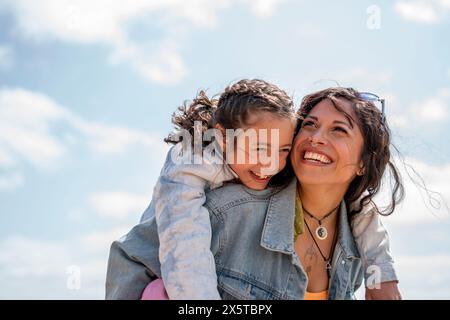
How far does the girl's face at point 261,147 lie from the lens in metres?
4.50

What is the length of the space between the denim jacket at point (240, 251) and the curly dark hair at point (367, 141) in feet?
2.28

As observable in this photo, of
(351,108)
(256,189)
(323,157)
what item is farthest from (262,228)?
(351,108)

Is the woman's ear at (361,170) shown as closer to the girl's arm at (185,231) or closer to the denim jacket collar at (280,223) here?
the denim jacket collar at (280,223)

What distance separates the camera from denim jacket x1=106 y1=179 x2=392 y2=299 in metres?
4.61

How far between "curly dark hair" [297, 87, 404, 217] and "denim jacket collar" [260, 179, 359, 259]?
1.16ft

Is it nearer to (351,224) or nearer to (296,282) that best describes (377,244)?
(351,224)

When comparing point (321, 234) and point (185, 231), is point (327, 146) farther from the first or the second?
point (185, 231)

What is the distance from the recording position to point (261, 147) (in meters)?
4.49

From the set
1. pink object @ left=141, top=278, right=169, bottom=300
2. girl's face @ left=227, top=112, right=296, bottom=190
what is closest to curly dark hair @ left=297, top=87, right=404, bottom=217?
girl's face @ left=227, top=112, right=296, bottom=190

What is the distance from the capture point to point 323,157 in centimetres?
491

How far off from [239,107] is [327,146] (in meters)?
0.74

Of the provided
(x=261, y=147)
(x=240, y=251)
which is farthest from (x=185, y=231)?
(x=261, y=147)

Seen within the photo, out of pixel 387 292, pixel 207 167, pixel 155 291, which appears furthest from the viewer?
pixel 387 292

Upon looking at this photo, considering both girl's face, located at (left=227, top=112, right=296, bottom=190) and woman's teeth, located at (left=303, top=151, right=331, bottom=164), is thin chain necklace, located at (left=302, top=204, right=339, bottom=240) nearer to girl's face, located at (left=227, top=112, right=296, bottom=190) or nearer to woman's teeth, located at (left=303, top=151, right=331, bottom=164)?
woman's teeth, located at (left=303, top=151, right=331, bottom=164)
